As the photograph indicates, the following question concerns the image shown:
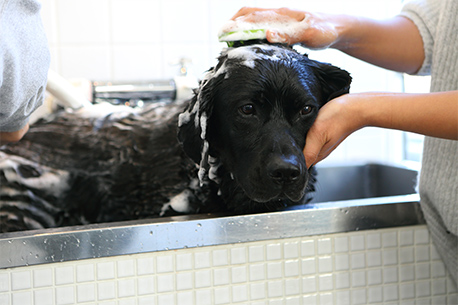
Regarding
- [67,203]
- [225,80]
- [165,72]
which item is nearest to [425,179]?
[225,80]

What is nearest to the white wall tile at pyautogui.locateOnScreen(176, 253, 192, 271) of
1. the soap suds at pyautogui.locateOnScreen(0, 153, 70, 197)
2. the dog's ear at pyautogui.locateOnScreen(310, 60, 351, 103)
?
the dog's ear at pyautogui.locateOnScreen(310, 60, 351, 103)

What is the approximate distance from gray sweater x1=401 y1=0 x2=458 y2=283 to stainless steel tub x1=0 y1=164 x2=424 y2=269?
3 centimetres

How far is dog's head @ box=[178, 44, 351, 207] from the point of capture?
884mm

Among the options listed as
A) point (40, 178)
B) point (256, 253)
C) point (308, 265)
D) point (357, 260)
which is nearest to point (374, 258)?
point (357, 260)

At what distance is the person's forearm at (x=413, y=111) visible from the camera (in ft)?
2.75

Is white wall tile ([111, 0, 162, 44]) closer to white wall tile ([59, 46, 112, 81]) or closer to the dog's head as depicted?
white wall tile ([59, 46, 112, 81])

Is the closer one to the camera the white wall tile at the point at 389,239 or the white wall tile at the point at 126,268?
the white wall tile at the point at 126,268

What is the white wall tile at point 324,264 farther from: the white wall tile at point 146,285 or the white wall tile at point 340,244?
the white wall tile at point 146,285

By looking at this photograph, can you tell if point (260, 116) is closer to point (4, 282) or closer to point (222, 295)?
point (222, 295)

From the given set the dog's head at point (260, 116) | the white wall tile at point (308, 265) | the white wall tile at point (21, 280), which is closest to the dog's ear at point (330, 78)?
the dog's head at point (260, 116)

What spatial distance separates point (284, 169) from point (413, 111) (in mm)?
251

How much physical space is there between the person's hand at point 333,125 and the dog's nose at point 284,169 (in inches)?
2.6

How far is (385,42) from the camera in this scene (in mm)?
1203

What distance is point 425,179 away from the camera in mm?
1025
